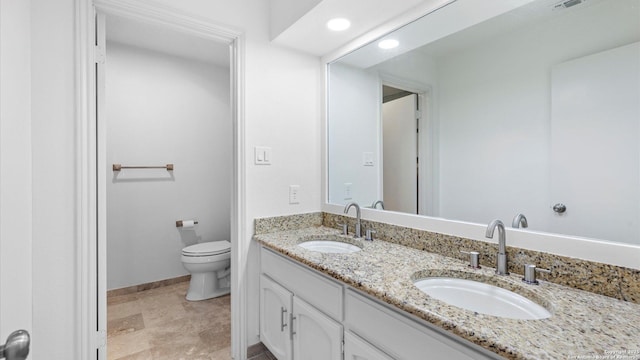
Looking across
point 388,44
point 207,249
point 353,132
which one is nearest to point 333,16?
point 388,44

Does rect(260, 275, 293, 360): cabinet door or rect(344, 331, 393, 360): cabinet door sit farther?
rect(260, 275, 293, 360): cabinet door

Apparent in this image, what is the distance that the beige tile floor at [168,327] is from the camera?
1853 mm

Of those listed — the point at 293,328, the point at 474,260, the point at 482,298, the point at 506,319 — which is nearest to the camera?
the point at 506,319

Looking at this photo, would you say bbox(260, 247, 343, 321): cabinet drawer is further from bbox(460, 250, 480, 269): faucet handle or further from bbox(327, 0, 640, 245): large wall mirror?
bbox(327, 0, 640, 245): large wall mirror

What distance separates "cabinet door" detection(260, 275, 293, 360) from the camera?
4.97 ft

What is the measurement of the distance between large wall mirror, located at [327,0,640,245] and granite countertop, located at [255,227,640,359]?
0.86 ft

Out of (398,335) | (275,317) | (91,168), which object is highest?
(91,168)

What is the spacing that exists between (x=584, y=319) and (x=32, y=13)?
2.27 meters

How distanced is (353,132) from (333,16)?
748 millimetres

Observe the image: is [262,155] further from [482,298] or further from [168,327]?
[168,327]

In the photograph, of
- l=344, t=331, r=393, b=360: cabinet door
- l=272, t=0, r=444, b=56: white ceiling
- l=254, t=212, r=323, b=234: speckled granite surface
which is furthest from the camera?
l=254, t=212, r=323, b=234: speckled granite surface

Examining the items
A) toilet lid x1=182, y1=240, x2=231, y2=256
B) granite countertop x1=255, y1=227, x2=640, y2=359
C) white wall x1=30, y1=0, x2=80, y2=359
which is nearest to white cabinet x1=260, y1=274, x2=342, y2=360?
granite countertop x1=255, y1=227, x2=640, y2=359

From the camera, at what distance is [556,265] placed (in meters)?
1.01

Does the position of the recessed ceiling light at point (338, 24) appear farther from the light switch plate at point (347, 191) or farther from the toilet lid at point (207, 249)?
the toilet lid at point (207, 249)
